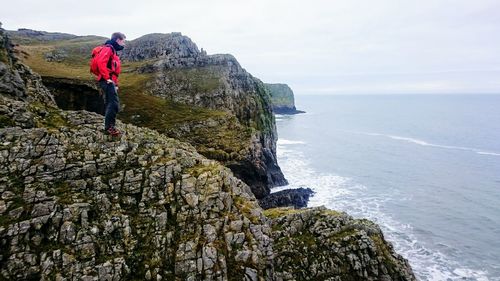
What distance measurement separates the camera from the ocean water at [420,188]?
5625 cm

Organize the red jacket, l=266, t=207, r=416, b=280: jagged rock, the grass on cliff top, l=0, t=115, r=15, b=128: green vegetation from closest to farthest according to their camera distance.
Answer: the red jacket < l=0, t=115, r=15, b=128: green vegetation < l=266, t=207, r=416, b=280: jagged rock < the grass on cliff top

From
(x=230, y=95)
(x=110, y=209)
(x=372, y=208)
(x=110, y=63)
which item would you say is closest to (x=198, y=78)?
(x=230, y=95)

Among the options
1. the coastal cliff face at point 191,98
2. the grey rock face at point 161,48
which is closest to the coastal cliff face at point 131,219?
the coastal cliff face at point 191,98

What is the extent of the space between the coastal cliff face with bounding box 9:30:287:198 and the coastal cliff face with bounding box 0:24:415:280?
1122 inches

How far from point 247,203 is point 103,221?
9.38m

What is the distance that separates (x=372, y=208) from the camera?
74.8m

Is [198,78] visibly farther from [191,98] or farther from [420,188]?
[420,188]

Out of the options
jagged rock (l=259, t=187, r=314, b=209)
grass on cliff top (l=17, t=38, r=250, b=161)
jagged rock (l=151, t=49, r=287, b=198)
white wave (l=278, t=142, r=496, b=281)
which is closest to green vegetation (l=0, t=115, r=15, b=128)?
grass on cliff top (l=17, t=38, r=250, b=161)

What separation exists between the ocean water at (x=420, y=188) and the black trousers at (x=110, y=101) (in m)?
40.8

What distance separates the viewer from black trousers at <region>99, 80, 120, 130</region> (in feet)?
80.7

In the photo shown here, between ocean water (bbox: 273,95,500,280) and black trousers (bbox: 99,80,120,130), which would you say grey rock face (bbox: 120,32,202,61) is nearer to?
ocean water (bbox: 273,95,500,280)

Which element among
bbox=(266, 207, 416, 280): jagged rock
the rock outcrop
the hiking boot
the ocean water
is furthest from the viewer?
the ocean water

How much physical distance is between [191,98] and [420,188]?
176 ft

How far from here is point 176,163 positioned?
2756 centimetres
